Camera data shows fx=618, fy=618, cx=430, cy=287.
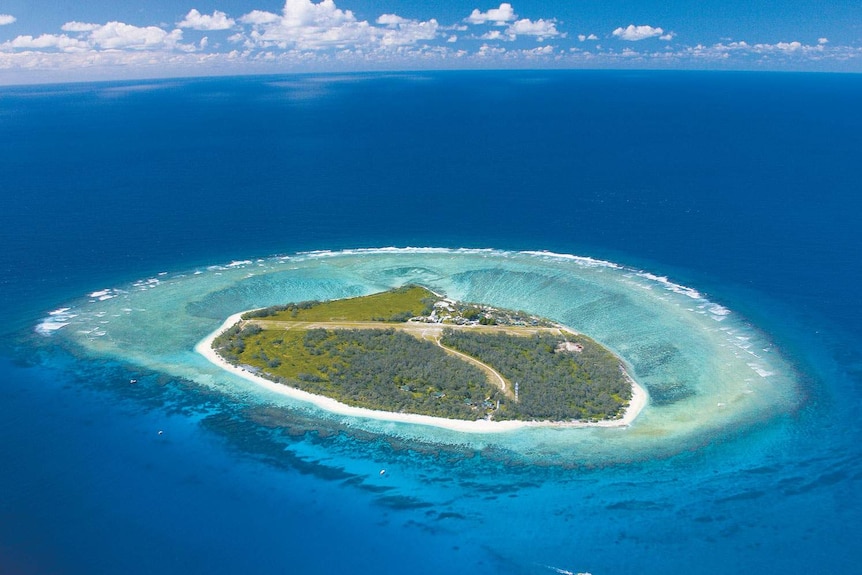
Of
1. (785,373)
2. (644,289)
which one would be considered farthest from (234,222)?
(785,373)

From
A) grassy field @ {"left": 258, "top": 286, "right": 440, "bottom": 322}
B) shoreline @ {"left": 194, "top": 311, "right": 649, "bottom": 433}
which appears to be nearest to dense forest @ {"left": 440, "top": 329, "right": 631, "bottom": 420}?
shoreline @ {"left": 194, "top": 311, "right": 649, "bottom": 433}

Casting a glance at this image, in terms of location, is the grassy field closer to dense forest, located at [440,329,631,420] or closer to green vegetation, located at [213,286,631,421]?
green vegetation, located at [213,286,631,421]

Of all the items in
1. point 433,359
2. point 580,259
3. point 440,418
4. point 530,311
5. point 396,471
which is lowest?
point 396,471

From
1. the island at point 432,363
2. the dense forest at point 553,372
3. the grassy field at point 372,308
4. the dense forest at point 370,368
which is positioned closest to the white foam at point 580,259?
the island at point 432,363

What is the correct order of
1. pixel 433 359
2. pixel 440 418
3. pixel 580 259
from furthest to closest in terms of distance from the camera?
pixel 580 259 → pixel 433 359 → pixel 440 418

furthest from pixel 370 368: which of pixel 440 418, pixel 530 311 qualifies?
pixel 530 311

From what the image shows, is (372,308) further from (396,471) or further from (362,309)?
(396,471)
